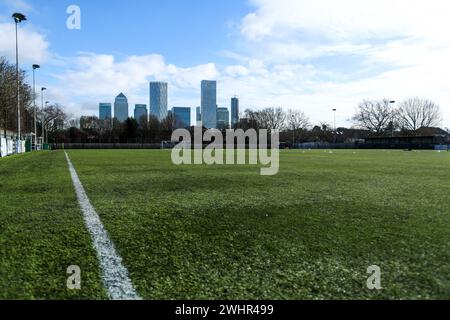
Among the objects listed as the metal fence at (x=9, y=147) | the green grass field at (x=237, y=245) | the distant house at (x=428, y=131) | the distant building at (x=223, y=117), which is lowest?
the green grass field at (x=237, y=245)

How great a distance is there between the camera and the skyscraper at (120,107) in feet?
388

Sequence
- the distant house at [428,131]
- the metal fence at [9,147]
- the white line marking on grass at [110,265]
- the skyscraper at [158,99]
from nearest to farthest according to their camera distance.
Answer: the white line marking on grass at [110,265], the metal fence at [9,147], the distant house at [428,131], the skyscraper at [158,99]

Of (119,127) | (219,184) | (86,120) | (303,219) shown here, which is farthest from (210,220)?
(86,120)

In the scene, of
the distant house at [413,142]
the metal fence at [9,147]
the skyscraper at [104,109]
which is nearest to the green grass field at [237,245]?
the metal fence at [9,147]

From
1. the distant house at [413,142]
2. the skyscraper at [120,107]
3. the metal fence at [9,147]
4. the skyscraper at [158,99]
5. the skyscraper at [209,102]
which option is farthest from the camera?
the skyscraper at [158,99]

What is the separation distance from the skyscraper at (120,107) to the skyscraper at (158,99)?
9.55 m

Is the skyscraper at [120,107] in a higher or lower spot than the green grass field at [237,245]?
higher

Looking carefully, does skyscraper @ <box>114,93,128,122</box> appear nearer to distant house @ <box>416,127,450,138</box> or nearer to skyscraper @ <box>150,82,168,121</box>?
skyscraper @ <box>150,82,168,121</box>

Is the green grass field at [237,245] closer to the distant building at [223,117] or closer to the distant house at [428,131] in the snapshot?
the distant building at [223,117]

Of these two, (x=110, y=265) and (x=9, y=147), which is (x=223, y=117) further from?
(x=110, y=265)

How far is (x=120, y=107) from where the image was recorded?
4737 inches

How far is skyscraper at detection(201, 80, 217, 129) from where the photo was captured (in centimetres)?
12522

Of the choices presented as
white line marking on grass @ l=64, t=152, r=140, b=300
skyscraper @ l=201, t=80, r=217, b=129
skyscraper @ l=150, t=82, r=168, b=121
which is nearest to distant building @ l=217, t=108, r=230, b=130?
skyscraper @ l=201, t=80, r=217, b=129
